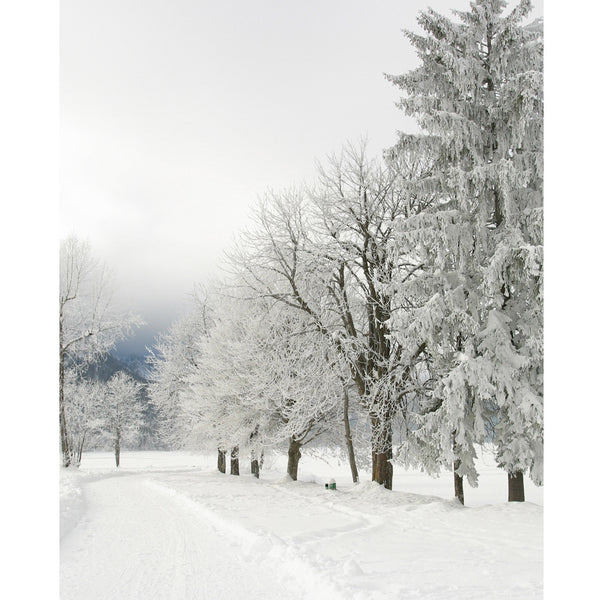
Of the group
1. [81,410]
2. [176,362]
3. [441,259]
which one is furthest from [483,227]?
[81,410]

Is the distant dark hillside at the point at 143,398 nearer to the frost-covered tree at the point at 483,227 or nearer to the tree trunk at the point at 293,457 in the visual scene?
the tree trunk at the point at 293,457

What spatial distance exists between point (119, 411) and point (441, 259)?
34799 mm

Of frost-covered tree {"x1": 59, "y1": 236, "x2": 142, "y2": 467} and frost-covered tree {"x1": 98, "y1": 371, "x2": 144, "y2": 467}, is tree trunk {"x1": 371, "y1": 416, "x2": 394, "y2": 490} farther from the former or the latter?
frost-covered tree {"x1": 98, "y1": 371, "x2": 144, "y2": 467}

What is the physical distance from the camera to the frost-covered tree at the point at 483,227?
760 centimetres

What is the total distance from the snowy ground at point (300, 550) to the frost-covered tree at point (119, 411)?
29.2 m

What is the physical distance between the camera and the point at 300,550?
182 inches

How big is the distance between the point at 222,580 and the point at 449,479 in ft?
86.2

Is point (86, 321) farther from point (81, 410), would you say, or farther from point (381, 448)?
point (81, 410)

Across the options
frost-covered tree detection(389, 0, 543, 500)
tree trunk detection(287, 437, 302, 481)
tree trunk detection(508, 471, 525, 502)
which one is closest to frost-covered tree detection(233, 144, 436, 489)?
frost-covered tree detection(389, 0, 543, 500)

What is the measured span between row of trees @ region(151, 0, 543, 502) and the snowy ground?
162cm

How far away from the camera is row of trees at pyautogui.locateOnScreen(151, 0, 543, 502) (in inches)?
304

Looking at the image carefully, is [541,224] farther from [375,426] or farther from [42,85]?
[42,85]

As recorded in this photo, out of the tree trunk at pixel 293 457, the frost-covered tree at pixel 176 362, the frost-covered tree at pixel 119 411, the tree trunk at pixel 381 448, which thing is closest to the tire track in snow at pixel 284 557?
the tree trunk at pixel 381 448
